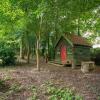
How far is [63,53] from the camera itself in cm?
2195

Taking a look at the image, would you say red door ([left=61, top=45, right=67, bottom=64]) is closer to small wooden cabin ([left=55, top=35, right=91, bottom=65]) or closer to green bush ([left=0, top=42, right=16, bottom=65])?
small wooden cabin ([left=55, top=35, right=91, bottom=65])

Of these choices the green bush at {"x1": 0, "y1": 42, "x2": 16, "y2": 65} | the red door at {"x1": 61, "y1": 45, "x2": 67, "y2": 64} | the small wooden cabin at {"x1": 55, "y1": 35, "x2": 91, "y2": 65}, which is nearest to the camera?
the green bush at {"x1": 0, "y1": 42, "x2": 16, "y2": 65}

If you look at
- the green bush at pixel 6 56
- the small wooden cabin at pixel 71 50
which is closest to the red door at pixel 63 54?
the small wooden cabin at pixel 71 50

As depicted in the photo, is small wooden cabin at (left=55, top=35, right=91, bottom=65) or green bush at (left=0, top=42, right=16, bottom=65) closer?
green bush at (left=0, top=42, right=16, bottom=65)

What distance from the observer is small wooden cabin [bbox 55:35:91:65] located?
19.9 meters

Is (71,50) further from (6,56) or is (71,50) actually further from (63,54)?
(6,56)

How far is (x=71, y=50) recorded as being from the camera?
20344 millimetres

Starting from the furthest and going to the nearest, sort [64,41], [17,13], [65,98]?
[64,41] < [17,13] < [65,98]

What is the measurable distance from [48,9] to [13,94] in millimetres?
4067

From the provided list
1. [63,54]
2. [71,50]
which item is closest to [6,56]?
[63,54]

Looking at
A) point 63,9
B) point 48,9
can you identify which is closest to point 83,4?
point 63,9

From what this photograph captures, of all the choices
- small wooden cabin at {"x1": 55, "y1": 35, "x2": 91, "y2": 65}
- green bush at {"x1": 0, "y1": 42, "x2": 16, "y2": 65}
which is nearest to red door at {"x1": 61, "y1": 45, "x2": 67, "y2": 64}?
small wooden cabin at {"x1": 55, "y1": 35, "x2": 91, "y2": 65}

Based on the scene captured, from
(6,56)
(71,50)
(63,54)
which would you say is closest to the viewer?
(6,56)

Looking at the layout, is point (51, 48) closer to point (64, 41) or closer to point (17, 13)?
point (64, 41)
